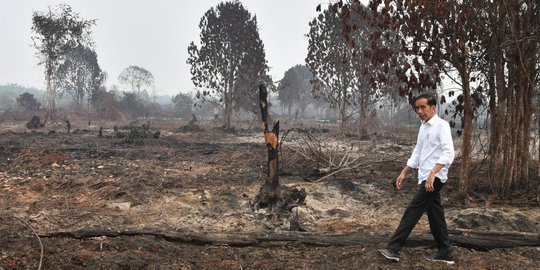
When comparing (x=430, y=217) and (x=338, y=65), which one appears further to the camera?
(x=338, y=65)

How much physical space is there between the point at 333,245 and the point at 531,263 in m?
2.00

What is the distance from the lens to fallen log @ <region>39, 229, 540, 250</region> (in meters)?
4.21

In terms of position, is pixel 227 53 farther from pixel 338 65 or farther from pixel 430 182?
pixel 430 182

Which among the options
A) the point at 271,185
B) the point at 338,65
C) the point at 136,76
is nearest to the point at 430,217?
the point at 271,185

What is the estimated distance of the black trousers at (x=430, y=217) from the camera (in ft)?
12.1

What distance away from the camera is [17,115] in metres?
32.7

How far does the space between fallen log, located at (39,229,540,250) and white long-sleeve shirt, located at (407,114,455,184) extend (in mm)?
989

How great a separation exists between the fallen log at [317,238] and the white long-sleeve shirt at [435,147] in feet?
3.25

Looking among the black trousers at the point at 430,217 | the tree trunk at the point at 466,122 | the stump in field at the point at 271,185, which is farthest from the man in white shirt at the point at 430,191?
the tree trunk at the point at 466,122

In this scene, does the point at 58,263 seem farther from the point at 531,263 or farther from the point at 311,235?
the point at 531,263

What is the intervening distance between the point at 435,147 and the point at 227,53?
22783 millimetres

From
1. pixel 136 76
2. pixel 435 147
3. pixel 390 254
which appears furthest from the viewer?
pixel 136 76

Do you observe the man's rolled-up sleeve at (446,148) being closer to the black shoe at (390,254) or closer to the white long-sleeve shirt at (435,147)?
the white long-sleeve shirt at (435,147)

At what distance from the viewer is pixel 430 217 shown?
379 centimetres
